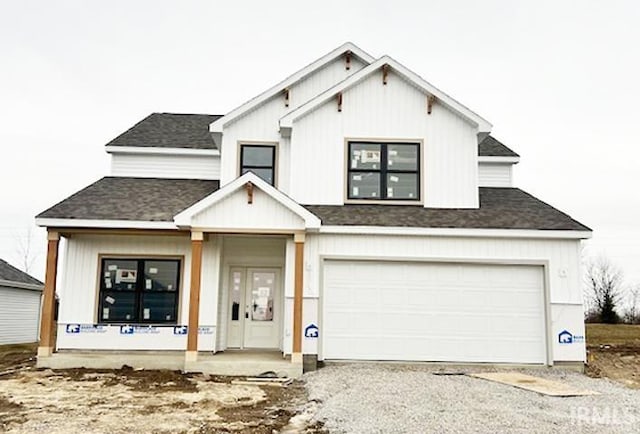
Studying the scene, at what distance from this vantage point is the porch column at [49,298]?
38.7 feet

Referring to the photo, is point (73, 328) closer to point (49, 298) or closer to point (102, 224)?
point (49, 298)

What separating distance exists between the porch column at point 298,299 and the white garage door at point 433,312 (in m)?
0.81

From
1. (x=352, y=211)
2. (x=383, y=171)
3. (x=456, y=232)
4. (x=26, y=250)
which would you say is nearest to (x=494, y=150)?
(x=383, y=171)

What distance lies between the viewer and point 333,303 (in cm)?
1205

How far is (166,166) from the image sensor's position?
15.0m

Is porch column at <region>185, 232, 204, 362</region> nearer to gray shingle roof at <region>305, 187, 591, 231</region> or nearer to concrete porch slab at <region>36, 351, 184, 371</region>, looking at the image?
concrete porch slab at <region>36, 351, 184, 371</region>

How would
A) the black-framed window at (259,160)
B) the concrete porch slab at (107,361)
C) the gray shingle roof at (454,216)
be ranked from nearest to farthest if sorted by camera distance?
1. the concrete porch slab at (107,361)
2. the gray shingle roof at (454,216)
3. the black-framed window at (259,160)

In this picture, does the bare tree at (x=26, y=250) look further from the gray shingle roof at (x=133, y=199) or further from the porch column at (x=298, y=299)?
the porch column at (x=298, y=299)

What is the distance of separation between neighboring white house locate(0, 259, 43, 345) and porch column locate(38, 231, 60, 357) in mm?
11743

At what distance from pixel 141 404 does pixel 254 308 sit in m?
5.23

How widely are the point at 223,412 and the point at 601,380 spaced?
7.68m

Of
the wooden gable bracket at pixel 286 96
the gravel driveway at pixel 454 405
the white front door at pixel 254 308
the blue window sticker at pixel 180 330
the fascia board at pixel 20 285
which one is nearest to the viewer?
the gravel driveway at pixel 454 405

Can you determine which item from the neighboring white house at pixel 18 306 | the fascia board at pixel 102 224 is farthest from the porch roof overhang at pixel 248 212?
the neighboring white house at pixel 18 306

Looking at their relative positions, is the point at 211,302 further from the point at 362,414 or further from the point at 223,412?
the point at 362,414
